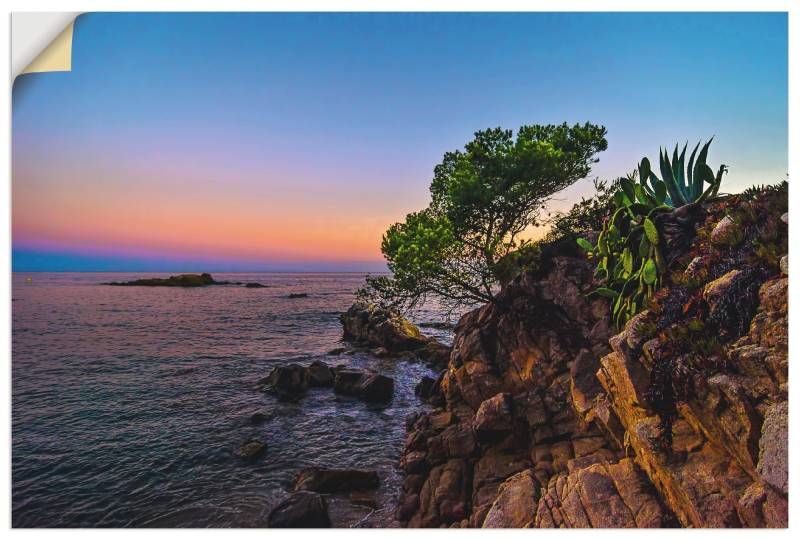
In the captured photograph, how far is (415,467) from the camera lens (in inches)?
269

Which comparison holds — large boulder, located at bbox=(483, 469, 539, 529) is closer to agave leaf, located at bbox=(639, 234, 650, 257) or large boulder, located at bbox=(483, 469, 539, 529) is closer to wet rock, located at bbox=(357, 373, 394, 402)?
agave leaf, located at bbox=(639, 234, 650, 257)

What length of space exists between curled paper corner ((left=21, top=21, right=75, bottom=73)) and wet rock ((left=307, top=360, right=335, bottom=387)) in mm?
10901

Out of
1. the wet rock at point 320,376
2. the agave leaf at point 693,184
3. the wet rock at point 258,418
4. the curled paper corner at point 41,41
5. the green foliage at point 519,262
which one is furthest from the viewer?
the wet rock at point 320,376

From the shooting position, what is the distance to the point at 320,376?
12.8 m

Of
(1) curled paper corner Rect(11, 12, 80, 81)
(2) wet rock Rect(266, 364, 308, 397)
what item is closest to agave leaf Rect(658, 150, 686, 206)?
(1) curled paper corner Rect(11, 12, 80, 81)

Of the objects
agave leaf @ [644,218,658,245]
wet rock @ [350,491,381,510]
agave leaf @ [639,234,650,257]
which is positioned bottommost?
wet rock @ [350,491,381,510]

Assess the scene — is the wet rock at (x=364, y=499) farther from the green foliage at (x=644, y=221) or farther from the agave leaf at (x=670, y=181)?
the agave leaf at (x=670, y=181)

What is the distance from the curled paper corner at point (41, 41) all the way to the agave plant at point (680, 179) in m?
7.61

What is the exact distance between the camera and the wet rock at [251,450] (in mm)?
7715

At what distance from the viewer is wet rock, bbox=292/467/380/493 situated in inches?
253

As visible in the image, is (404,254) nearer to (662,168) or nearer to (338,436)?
(662,168)
